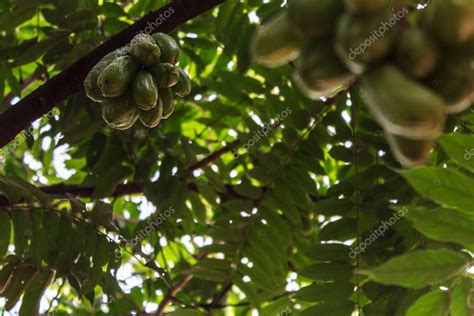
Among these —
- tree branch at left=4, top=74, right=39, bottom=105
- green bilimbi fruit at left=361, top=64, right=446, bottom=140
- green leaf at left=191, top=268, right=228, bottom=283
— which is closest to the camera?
green bilimbi fruit at left=361, top=64, right=446, bottom=140

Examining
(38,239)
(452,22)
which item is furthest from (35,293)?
(452,22)

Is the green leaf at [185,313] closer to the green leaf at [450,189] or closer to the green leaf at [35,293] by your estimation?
the green leaf at [35,293]

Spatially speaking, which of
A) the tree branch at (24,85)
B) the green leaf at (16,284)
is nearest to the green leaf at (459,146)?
the green leaf at (16,284)

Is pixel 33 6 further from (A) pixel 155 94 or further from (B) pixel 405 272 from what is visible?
(B) pixel 405 272

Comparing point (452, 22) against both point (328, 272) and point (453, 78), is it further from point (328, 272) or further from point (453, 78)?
point (328, 272)

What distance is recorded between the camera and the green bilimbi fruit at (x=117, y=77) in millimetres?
2320

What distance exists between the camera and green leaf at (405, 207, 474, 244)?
7.02 ft

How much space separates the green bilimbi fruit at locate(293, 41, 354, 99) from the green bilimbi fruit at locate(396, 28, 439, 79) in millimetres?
136

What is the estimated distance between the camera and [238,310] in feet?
13.5

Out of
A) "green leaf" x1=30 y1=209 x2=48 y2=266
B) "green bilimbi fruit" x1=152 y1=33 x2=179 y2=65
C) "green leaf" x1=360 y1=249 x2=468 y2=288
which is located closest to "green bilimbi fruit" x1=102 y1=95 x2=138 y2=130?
"green bilimbi fruit" x1=152 y1=33 x2=179 y2=65

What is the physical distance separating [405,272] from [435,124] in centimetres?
86

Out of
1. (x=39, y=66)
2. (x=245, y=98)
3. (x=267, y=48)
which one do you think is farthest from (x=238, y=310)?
(x=267, y=48)

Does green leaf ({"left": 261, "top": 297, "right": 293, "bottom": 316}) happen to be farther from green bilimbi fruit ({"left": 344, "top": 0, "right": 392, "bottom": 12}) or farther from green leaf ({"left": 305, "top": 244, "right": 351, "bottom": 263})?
green bilimbi fruit ({"left": 344, "top": 0, "right": 392, "bottom": 12})

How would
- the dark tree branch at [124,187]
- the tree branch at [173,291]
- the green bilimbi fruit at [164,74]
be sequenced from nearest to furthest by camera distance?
the green bilimbi fruit at [164,74]
the tree branch at [173,291]
the dark tree branch at [124,187]
